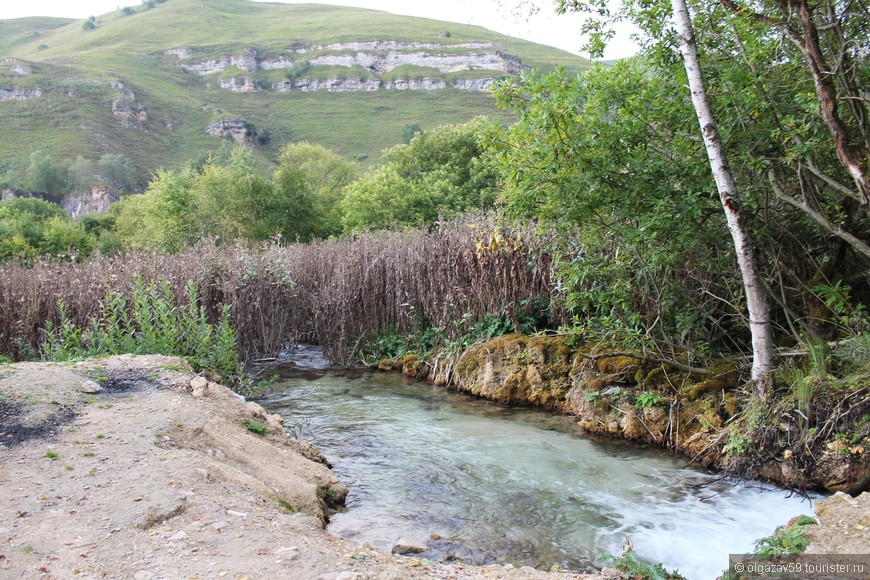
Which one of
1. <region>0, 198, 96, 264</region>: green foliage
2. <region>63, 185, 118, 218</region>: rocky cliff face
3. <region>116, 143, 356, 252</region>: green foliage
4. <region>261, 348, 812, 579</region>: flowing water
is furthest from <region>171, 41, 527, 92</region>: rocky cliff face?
<region>261, 348, 812, 579</region>: flowing water

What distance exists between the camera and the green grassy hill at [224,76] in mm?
85438

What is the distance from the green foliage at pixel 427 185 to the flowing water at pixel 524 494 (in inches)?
707

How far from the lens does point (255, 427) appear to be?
643cm

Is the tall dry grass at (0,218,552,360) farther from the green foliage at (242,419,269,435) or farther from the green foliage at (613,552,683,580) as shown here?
the green foliage at (613,552,683,580)

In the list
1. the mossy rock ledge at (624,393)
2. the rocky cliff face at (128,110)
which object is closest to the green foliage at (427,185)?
the mossy rock ledge at (624,393)

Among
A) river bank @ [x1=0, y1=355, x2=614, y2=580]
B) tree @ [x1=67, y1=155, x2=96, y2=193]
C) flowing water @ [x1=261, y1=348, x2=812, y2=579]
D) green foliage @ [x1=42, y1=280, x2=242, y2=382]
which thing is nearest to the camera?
river bank @ [x1=0, y1=355, x2=614, y2=580]

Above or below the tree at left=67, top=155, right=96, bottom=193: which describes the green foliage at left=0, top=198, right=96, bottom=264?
below

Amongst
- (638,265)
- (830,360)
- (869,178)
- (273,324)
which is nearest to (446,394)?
(638,265)

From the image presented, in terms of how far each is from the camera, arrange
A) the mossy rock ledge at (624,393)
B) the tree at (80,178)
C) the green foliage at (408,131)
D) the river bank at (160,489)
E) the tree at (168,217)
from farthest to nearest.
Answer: the green foliage at (408,131) → the tree at (80,178) → the tree at (168,217) → the mossy rock ledge at (624,393) → the river bank at (160,489)

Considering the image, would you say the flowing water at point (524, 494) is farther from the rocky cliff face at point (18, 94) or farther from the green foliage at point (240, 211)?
the rocky cliff face at point (18, 94)

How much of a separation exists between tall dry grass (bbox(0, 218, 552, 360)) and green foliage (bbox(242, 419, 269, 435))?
15.5 ft

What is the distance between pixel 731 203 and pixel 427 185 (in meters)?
22.7

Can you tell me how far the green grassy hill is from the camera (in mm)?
85438

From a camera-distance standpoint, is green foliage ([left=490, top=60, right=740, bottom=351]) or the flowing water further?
green foliage ([left=490, top=60, right=740, bottom=351])
